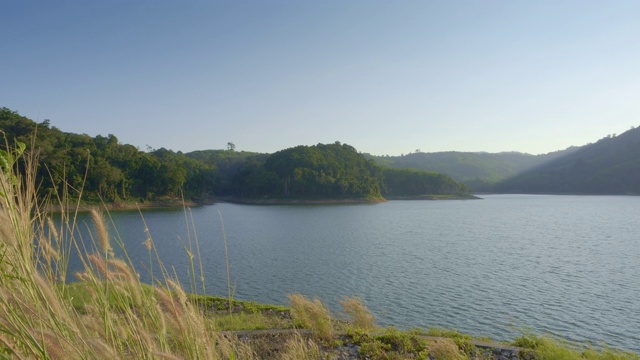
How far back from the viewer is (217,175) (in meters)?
113

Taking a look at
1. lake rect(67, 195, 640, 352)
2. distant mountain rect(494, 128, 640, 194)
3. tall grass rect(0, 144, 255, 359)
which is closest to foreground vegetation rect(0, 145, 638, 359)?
tall grass rect(0, 144, 255, 359)

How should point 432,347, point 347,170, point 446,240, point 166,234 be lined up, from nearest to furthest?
point 432,347 < point 446,240 < point 166,234 < point 347,170

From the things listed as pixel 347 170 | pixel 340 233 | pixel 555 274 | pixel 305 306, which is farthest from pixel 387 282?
pixel 347 170

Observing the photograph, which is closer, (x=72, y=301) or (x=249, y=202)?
(x=72, y=301)

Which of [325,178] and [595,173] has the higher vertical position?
[595,173]

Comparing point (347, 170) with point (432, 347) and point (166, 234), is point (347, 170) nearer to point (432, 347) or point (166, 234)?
point (166, 234)

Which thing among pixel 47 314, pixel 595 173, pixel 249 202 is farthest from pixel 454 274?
pixel 595 173

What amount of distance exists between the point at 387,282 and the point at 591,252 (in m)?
16.7

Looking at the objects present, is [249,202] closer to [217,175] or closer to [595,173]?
[217,175]

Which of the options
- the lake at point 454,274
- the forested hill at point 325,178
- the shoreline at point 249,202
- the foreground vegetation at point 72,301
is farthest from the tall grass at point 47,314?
the forested hill at point 325,178

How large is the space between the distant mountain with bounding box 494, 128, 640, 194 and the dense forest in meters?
35.1

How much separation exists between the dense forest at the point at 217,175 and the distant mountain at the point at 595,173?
35.1 metres

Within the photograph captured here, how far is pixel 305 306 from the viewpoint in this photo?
8.66 m

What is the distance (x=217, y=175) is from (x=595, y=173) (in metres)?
114
